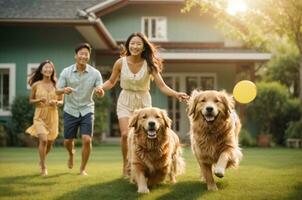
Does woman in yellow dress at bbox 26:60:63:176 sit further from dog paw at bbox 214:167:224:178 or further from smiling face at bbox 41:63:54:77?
dog paw at bbox 214:167:224:178

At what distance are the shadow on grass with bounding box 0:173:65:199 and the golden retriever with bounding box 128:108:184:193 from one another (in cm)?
132

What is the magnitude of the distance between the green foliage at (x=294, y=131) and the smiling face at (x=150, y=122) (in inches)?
567

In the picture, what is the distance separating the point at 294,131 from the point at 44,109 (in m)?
13.1

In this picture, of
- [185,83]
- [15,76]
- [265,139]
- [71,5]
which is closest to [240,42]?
[185,83]

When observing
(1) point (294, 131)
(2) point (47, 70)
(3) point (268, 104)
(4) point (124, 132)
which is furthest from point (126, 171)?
(3) point (268, 104)

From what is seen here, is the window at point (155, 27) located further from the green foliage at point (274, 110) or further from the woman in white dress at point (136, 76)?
the woman in white dress at point (136, 76)

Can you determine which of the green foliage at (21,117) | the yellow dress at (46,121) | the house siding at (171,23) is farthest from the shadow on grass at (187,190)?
the house siding at (171,23)

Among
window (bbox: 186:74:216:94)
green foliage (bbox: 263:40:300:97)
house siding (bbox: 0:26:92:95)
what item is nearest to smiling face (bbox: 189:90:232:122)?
house siding (bbox: 0:26:92:95)

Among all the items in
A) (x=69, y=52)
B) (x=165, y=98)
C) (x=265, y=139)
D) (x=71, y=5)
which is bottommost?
(x=265, y=139)

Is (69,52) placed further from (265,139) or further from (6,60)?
(265,139)

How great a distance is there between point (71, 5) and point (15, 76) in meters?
4.00

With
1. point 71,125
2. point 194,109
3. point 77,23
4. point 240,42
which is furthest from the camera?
point 240,42

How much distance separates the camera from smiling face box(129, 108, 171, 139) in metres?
7.13

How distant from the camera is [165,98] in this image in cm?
2475
